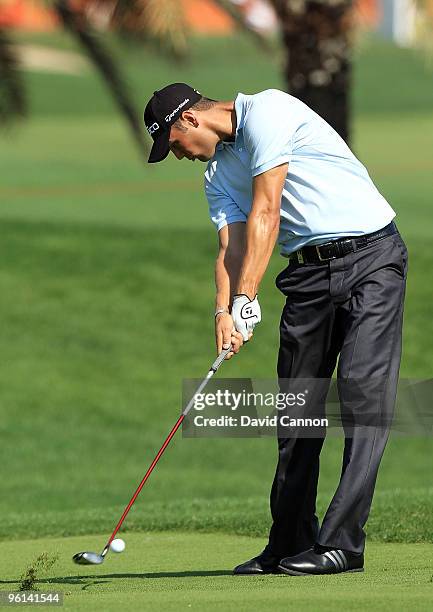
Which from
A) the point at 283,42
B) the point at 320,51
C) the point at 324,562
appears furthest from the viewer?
the point at 283,42

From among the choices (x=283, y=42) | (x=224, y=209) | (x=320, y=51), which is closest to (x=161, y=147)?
(x=224, y=209)

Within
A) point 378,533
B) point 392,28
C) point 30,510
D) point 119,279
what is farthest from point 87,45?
point 392,28

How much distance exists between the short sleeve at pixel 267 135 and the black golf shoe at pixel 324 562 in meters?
1.45

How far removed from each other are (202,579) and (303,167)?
1605 mm

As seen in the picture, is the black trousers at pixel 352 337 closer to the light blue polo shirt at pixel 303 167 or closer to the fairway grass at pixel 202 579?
the light blue polo shirt at pixel 303 167

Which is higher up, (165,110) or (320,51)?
(320,51)

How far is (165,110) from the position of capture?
5.58 metres

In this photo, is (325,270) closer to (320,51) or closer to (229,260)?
(229,260)

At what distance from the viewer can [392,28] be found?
262ft

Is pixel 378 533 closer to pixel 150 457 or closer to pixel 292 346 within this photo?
pixel 292 346

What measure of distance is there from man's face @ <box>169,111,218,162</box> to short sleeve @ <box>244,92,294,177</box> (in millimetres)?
198

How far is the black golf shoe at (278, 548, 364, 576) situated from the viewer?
5.58 m

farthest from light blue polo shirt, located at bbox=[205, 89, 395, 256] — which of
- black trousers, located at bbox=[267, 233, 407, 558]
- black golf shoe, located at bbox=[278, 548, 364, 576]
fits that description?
black golf shoe, located at bbox=[278, 548, 364, 576]

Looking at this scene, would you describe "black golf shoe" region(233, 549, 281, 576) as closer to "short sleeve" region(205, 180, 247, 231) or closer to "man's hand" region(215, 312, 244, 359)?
"man's hand" region(215, 312, 244, 359)
